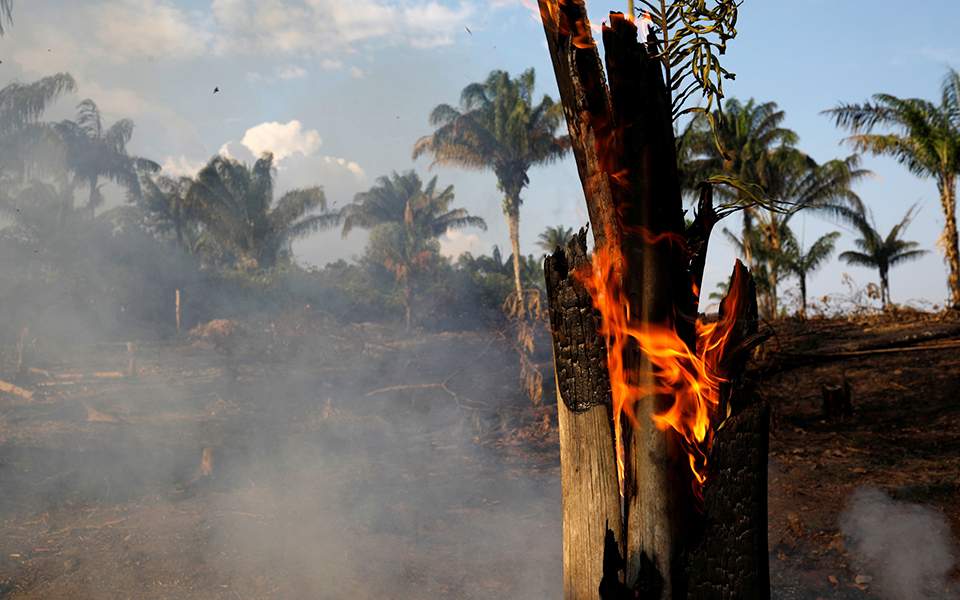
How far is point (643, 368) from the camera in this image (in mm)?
2316

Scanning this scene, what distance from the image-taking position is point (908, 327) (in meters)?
18.0

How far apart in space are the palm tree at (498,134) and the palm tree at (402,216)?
24.8ft

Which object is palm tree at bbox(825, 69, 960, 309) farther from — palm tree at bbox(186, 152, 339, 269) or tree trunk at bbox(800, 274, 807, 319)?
palm tree at bbox(186, 152, 339, 269)

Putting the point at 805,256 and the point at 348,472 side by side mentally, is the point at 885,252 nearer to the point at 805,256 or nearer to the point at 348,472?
the point at 805,256

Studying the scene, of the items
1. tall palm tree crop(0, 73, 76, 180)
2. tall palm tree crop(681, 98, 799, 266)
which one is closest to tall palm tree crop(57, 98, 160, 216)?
tall palm tree crop(0, 73, 76, 180)

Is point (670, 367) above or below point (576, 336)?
below

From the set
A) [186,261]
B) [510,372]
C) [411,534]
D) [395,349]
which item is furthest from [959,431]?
[186,261]

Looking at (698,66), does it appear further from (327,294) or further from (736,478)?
(327,294)

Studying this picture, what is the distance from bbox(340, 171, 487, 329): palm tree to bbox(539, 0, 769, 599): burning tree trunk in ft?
105

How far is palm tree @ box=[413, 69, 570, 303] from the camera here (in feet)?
90.4

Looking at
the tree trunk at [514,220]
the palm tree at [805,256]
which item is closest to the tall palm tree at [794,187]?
the palm tree at [805,256]

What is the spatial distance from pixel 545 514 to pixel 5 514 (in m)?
7.34

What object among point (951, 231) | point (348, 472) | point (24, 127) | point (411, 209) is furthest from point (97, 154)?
point (951, 231)

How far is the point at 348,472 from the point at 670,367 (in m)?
8.73
